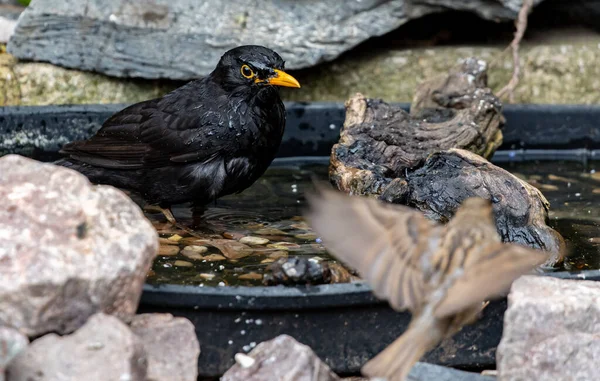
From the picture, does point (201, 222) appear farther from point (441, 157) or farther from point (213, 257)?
point (441, 157)

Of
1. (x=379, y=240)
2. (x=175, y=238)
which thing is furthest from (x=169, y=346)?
(x=175, y=238)

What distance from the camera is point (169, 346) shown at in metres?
3.19

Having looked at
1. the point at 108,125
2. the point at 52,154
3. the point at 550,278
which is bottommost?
the point at 52,154

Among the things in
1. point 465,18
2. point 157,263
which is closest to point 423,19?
point 465,18

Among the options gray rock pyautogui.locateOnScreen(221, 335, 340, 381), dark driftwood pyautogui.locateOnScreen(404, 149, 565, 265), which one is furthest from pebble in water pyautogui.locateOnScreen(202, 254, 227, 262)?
gray rock pyautogui.locateOnScreen(221, 335, 340, 381)

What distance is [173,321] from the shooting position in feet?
10.7

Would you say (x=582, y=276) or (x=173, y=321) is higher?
(x=582, y=276)

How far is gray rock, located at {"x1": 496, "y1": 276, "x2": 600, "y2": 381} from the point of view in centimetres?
312

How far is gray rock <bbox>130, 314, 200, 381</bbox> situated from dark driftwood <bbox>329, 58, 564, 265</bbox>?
4.40 ft

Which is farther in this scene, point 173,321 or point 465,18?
point 465,18

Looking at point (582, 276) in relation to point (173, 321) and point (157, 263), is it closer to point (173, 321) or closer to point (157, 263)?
point (173, 321)

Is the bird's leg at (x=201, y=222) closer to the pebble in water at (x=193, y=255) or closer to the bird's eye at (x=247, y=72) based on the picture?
the pebble in water at (x=193, y=255)

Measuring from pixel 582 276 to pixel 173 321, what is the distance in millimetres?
1380

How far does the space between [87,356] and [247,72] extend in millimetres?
2378
